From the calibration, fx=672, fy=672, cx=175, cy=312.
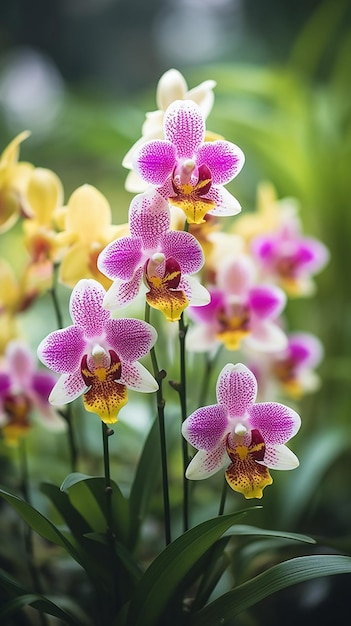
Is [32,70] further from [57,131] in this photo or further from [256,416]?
[256,416]

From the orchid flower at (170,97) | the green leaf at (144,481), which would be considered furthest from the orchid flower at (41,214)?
the green leaf at (144,481)

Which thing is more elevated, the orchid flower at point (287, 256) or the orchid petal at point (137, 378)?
the orchid petal at point (137, 378)

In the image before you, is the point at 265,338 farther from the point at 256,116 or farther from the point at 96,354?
the point at 256,116

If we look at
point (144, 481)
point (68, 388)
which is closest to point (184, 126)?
point (68, 388)

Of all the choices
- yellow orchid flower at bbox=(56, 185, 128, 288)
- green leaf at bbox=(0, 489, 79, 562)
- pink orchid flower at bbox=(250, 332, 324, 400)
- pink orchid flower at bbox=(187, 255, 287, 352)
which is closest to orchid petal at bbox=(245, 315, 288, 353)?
pink orchid flower at bbox=(187, 255, 287, 352)

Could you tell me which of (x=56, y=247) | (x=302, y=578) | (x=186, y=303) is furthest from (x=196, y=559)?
(x=56, y=247)

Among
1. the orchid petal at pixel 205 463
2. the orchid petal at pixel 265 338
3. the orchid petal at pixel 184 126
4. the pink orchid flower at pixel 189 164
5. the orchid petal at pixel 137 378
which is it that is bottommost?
the orchid petal at pixel 265 338

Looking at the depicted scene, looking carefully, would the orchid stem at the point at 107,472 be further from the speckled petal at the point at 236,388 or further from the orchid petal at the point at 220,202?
the orchid petal at the point at 220,202

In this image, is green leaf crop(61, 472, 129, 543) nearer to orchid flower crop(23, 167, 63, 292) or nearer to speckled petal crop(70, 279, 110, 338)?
speckled petal crop(70, 279, 110, 338)
